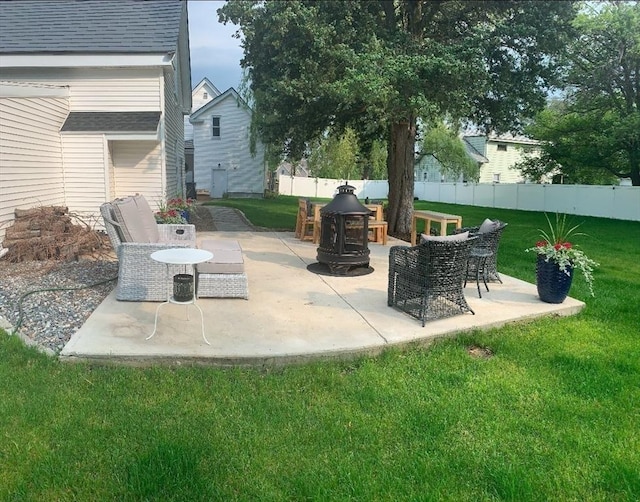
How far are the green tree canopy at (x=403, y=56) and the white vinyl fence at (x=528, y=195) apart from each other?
246 centimetres

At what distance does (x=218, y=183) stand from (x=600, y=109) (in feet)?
57.6

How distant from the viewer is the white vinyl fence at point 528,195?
680 inches

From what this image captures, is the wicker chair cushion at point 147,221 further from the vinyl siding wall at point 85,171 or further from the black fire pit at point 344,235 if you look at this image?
the vinyl siding wall at point 85,171

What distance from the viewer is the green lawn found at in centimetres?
251

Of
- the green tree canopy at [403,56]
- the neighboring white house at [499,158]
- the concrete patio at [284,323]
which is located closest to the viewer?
the concrete patio at [284,323]

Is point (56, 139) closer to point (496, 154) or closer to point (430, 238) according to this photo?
Answer: point (430, 238)

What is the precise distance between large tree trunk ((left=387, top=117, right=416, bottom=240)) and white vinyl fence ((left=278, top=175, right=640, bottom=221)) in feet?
5.48

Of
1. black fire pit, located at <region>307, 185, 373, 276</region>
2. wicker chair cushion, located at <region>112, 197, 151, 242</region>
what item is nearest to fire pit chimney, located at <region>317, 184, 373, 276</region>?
black fire pit, located at <region>307, 185, 373, 276</region>

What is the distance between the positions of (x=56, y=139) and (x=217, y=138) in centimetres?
1694

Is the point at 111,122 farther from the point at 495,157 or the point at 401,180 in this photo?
the point at 495,157

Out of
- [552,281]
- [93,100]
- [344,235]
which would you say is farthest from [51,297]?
[93,100]

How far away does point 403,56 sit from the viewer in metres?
8.55

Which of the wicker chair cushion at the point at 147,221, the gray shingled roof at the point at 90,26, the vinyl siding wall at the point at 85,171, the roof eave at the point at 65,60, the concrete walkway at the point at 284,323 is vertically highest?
the gray shingled roof at the point at 90,26

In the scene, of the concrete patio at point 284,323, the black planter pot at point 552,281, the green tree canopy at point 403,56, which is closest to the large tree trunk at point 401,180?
the green tree canopy at point 403,56
